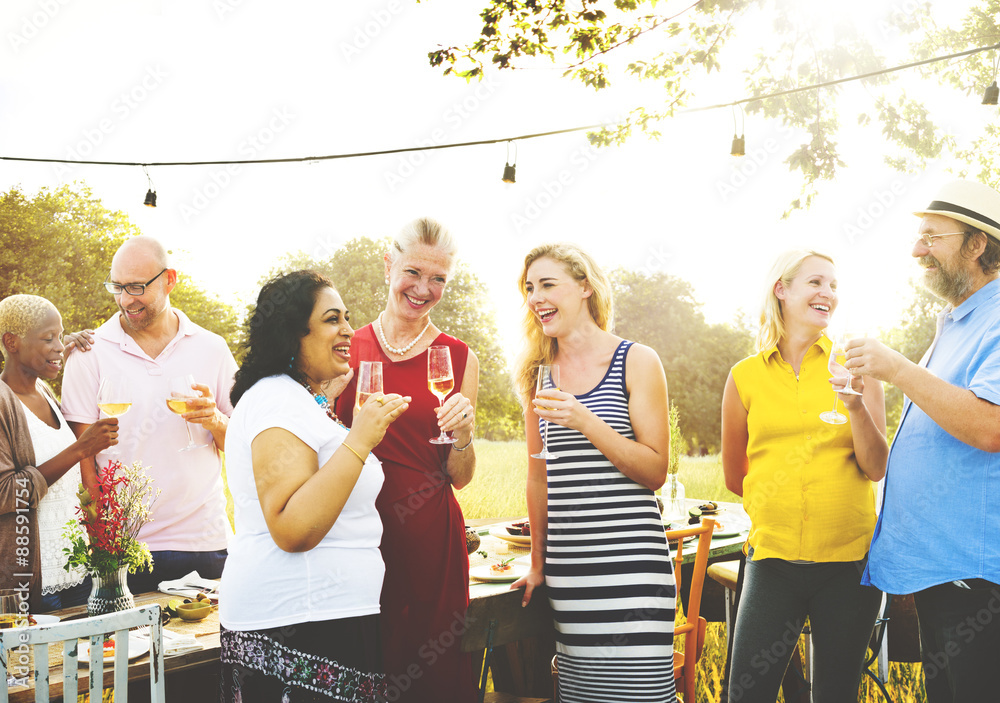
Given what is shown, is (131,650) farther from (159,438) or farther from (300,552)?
(159,438)

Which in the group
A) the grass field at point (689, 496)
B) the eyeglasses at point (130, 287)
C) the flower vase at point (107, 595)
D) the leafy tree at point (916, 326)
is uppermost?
the leafy tree at point (916, 326)

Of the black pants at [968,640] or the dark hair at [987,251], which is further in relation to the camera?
the dark hair at [987,251]

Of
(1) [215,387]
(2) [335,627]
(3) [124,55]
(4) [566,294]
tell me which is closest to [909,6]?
(4) [566,294]

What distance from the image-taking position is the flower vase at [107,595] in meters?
2.23

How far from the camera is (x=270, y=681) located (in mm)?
1736

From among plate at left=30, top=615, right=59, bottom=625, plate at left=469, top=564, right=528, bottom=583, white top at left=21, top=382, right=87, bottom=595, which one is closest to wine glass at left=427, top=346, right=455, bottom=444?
plate at left=469, top=564, right=528, bottom=583

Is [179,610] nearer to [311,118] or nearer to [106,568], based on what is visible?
[106,568]

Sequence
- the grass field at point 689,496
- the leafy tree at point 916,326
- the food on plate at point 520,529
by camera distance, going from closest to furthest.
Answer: the food on plate at point 520,529 → the grass field at point 689,496 → the leafy tree at point 916,326

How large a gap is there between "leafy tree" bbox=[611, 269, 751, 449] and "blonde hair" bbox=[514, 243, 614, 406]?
48.0 ft

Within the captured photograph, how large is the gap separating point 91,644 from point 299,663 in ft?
1.59

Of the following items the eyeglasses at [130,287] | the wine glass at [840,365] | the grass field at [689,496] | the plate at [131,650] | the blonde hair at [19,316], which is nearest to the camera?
the plate at [131,650]

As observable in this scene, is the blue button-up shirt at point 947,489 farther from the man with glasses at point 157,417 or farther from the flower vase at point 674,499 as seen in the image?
the man with glasses at point 157,417

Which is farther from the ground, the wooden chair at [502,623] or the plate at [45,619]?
the plate at [45,619]

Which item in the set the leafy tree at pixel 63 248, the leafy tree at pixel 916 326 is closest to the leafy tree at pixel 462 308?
the leafy tree at pixel 63 248
